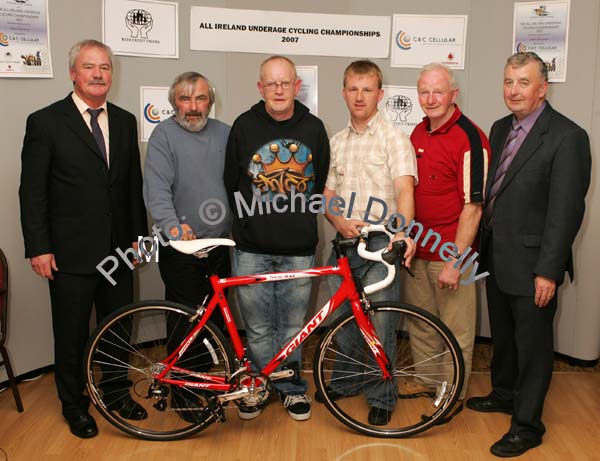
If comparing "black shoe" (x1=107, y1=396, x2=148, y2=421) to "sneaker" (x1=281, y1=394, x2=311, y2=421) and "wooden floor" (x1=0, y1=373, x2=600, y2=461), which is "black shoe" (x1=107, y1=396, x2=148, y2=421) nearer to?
"wooden floor" (x1=0, y1=373, x2=600, y2=461)

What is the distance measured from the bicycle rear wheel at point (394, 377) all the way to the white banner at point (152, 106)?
1.61 meters

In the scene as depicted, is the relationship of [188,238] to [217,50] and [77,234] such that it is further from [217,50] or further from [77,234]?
[217,50]

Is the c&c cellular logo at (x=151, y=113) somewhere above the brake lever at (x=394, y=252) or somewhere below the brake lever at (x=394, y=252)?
above

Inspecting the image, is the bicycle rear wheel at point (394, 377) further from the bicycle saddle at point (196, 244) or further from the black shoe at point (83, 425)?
the black shoe at point (83, 425)

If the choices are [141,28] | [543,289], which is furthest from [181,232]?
[543,289]

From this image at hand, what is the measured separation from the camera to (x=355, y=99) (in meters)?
2.55

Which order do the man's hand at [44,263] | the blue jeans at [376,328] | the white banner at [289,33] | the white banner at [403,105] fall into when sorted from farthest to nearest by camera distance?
the white banner at [403,105], the white banner at [289,33], the blue jeans at [376,328], the man's hand at [44,263]

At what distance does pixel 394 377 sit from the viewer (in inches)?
104

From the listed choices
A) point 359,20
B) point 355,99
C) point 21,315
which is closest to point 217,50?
point 359,20

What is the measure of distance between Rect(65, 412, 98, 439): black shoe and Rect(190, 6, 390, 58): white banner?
2.03 m

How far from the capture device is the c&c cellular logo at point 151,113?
3.40 meters

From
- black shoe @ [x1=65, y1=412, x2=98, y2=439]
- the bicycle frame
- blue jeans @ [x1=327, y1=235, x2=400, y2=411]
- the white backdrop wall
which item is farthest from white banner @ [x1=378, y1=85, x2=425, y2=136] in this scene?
black shoe @ [x1=65, y1=412, x2=98, y2=439]

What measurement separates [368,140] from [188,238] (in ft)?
2.86

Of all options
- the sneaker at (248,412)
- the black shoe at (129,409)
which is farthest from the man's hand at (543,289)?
the black shoe at (129,409)
